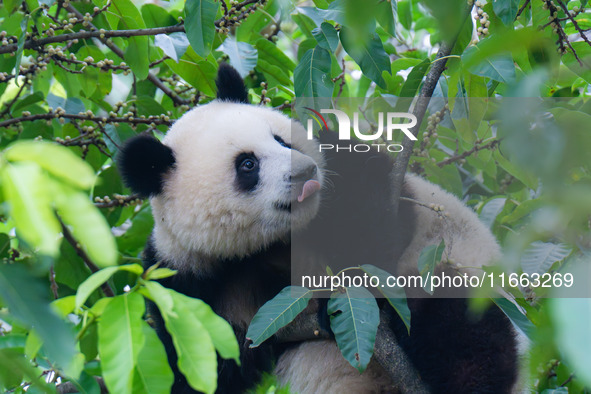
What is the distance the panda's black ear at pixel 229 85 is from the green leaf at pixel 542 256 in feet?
5.54

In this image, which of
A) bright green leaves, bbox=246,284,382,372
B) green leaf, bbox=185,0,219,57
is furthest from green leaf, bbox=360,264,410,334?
green leaf, bbox=185,0,219,57

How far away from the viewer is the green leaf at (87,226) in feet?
2.94

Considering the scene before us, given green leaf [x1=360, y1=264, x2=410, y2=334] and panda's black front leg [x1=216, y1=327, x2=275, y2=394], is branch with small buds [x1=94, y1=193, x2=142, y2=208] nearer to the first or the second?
panda's black front leg [x1=216, y1=327, x2=275, y2=394]

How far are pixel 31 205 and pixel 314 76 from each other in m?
1.87

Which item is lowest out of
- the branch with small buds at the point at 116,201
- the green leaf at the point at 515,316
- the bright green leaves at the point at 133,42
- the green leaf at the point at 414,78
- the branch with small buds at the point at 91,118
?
the branch with small buds at the point at 116,201

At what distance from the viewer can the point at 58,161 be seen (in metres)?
0.93

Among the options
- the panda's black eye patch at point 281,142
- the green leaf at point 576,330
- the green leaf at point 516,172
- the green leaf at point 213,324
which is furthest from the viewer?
the green leaf at point 516,172

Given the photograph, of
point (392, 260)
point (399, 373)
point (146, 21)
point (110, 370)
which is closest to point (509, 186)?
point (392, 260)

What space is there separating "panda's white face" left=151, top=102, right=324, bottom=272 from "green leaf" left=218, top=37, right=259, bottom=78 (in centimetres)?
33

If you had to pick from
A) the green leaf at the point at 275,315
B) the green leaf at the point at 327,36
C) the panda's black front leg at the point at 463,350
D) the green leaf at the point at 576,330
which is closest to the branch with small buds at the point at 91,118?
the green leaf at the point at 327,36

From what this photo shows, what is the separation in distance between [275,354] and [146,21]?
81.7 inches

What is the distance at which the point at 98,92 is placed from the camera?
353 centimetres

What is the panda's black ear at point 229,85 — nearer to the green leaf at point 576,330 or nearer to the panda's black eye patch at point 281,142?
the panda's black eye patch at point 281,142

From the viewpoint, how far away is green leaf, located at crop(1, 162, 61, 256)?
0.87 meters
